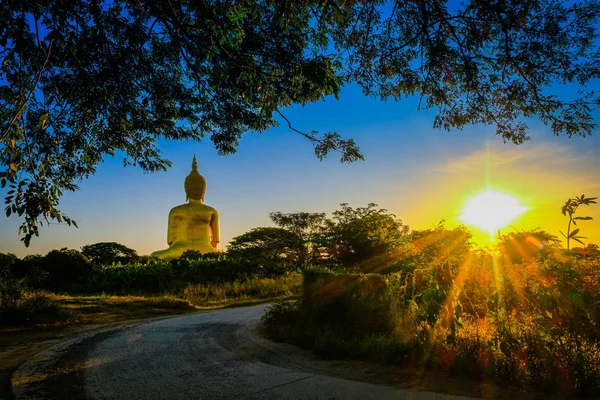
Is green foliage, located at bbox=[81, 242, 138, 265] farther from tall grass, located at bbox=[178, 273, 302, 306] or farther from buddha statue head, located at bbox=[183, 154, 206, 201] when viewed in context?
tall grass, located at bbox=[178, 273, 302, 306]

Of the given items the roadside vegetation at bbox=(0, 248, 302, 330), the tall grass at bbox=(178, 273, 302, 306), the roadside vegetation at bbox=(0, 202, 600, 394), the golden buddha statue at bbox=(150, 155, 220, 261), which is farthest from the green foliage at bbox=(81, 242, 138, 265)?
the roadside vegetation at bbox=(0, 202, 600, 394)

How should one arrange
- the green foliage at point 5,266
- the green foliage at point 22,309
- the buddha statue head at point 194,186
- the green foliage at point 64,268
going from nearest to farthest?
1. the green foliage at point 22,309
2. the green foliage at point 5,266
3. the green foliage at point 64,268
4. the buddha statue head at point 194,186

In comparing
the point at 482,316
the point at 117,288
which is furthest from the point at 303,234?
the point at 482,316

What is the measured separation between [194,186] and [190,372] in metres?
35.8

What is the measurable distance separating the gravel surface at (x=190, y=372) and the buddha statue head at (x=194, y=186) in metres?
32.1

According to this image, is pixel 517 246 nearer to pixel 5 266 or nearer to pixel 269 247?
pixel 5 266

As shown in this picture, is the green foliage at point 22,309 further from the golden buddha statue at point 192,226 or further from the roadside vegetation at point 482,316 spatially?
the golden buddha statue at point 192,226

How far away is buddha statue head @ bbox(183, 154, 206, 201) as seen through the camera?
41.0 m

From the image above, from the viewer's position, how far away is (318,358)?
24.1 ft

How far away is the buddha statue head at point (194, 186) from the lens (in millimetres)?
40969

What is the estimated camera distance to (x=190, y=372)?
6355 millimetres

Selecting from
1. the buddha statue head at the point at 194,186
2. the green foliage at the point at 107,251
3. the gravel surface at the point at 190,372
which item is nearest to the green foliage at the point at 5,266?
the gravel surface at the point at 190,372

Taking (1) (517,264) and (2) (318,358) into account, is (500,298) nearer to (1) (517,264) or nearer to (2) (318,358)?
(1) (517,264)

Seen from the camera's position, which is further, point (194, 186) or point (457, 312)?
point (194, 186)
